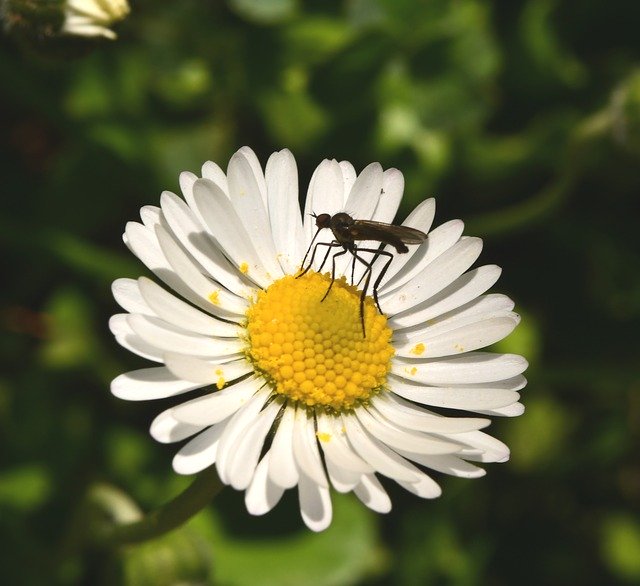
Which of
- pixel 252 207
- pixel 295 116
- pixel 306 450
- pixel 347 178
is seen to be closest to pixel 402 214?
pixel 295 116

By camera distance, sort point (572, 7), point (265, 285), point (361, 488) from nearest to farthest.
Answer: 1. point (361, 488)
2. point (265, 285)
3. point (572, 7)

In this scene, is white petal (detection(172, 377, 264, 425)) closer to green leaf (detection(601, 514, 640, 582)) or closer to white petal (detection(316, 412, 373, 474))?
white petal (detection(316, 412, 373, 474))

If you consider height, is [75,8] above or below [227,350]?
above

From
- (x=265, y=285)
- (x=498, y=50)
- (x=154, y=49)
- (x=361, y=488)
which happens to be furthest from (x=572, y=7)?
(x=361, y=488)

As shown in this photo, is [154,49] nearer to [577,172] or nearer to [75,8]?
[75,8]

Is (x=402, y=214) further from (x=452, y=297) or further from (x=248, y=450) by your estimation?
(x=248, y=450)

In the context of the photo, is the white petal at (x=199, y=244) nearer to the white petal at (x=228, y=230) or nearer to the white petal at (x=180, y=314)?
the white petal at (x=228, y=230)

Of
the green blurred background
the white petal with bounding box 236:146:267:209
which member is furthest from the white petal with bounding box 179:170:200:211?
the green blurred background
